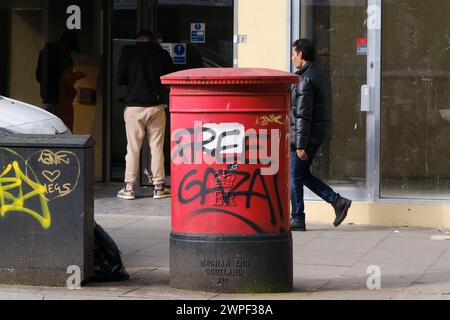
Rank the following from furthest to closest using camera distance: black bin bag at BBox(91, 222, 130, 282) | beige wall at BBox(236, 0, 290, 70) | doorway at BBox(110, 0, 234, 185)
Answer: doorway at BBox(110, 0, 234, 185) < beige wall at BBox(236, 0, 290, 70) < black bin bag at BBox(91, 222, 130, 282)

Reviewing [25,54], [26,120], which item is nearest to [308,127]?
[26,120]

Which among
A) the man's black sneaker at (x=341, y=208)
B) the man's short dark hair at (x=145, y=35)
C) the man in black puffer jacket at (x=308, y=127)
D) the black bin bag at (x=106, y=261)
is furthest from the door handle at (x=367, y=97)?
the black bin bag at (x=106, y=261)

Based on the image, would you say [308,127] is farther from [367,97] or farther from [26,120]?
[26,120]

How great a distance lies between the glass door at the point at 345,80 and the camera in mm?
11266

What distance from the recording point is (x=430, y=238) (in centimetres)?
1046

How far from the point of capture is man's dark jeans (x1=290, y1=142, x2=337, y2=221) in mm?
10711

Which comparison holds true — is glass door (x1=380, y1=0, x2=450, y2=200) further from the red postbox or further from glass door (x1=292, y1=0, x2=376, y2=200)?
the red postbox

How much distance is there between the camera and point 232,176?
7605 millimetres

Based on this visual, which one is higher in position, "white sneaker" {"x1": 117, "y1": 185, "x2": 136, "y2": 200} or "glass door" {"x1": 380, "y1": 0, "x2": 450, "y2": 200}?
"glass door" {"x1": 380, "y1": 0, "x2": 450, "y2": 200}

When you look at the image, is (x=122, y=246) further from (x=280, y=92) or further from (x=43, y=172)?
(x=280, y=92)

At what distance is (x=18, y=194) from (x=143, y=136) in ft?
16.1

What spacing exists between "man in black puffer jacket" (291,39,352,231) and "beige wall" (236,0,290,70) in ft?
2.17

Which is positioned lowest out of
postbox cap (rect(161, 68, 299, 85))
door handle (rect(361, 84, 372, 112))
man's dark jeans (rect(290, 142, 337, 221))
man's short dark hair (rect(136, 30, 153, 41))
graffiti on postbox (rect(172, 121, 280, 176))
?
man's dark jeans (rect(290, 142, 337, 221))

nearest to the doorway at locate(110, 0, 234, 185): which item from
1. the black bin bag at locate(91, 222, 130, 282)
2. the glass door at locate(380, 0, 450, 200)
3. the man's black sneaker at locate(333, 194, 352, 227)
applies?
the glass door at locate(380, 0, 450, 200)
